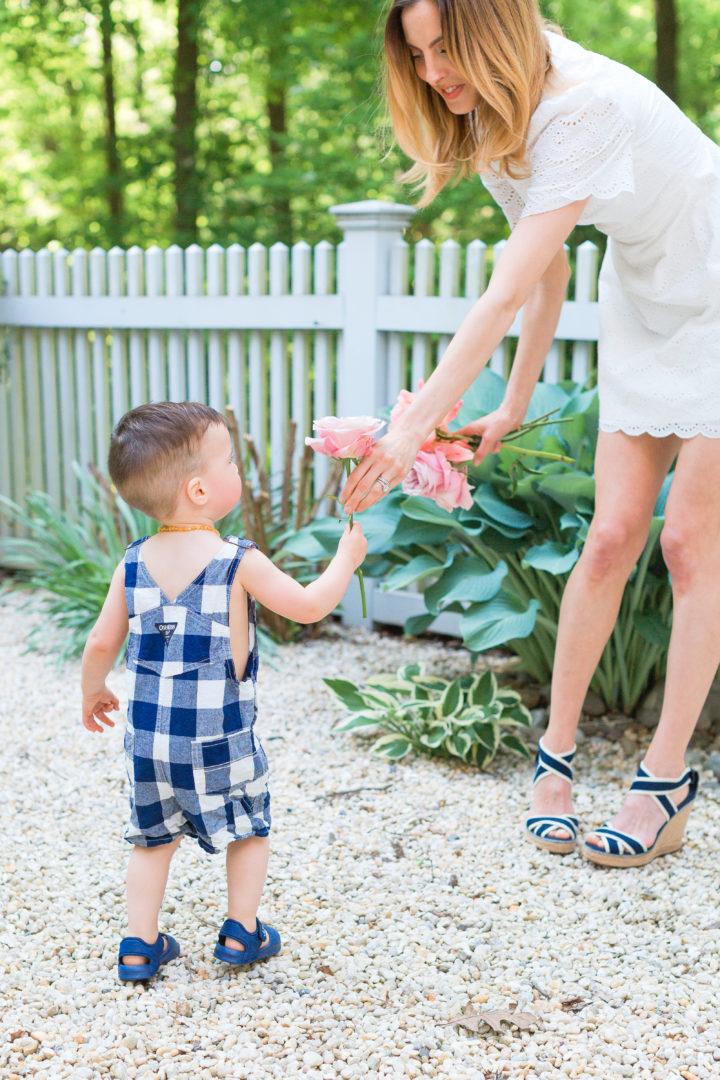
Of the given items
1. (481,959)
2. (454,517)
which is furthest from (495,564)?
(481,959)

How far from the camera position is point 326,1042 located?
1.58 metres

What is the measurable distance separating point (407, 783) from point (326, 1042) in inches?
40.9

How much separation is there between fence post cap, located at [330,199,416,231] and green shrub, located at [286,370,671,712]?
1.00 meters

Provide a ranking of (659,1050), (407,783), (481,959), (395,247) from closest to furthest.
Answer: (659,1050), (481,959), (407,783), (395,247)

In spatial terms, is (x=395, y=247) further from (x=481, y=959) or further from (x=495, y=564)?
(x=481, y=959)

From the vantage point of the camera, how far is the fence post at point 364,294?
378cm

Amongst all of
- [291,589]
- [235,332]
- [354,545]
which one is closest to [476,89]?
[354,545]

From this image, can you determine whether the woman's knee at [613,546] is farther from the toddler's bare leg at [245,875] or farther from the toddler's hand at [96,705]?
the toddler's hand at [96,705]

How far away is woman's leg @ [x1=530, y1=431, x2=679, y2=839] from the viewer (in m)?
2.13

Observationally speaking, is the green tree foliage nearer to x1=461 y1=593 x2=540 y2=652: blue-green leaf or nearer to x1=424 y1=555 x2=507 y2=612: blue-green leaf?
x1=424 y1=555 x2=507 y2=612: blue-green leaf

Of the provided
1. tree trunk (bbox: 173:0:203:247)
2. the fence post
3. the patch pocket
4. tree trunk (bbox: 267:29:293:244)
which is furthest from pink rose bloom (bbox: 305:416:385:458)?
tree trunk (bbox: 173:0:203:247)

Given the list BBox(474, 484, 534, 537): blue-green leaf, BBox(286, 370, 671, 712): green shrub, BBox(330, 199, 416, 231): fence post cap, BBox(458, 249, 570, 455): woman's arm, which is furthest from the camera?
BBox(330, 199, 416, 231): fence post cap

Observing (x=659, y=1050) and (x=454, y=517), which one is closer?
(x=659, y=1050)

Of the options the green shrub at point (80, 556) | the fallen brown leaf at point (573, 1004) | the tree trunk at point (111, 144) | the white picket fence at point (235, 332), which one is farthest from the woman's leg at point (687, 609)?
the tree trunk at point (111, 144)
